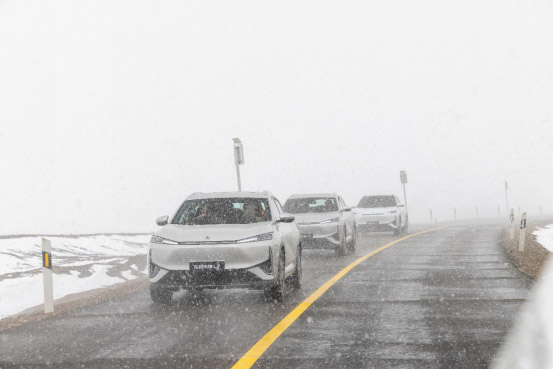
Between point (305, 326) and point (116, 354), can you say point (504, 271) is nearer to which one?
point (305, 326)

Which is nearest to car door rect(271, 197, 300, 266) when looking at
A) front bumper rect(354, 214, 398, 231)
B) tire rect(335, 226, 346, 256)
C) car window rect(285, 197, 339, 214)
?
tire rect(335, 226, 346, 256)

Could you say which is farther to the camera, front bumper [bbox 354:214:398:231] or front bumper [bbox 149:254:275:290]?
front bumper [bbox 354:214:398:231]

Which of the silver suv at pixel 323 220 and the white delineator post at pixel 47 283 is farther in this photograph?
the silver suv at pixel 323 220

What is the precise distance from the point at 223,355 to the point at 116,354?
3.25 feet

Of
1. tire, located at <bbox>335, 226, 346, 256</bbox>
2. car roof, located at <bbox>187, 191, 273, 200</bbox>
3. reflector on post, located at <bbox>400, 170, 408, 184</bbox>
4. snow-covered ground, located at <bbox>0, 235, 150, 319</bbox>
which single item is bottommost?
snow-covered ground, located at <bbox>0, 235, 150, 319</bbox>

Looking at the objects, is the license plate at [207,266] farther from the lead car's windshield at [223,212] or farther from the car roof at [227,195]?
the car roof at [227,195]

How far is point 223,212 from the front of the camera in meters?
10.3

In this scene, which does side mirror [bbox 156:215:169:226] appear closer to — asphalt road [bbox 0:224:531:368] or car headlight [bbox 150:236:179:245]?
car headlight [bbox 150:236:179:245]

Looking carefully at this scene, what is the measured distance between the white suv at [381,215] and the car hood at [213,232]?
17646 millimetres

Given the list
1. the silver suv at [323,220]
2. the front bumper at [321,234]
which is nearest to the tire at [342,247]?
the silver suv at [323,220]

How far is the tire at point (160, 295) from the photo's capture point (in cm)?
906

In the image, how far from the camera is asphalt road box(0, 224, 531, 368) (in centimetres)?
578

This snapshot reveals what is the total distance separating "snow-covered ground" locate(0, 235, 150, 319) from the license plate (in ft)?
16.3

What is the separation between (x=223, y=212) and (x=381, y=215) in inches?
673
